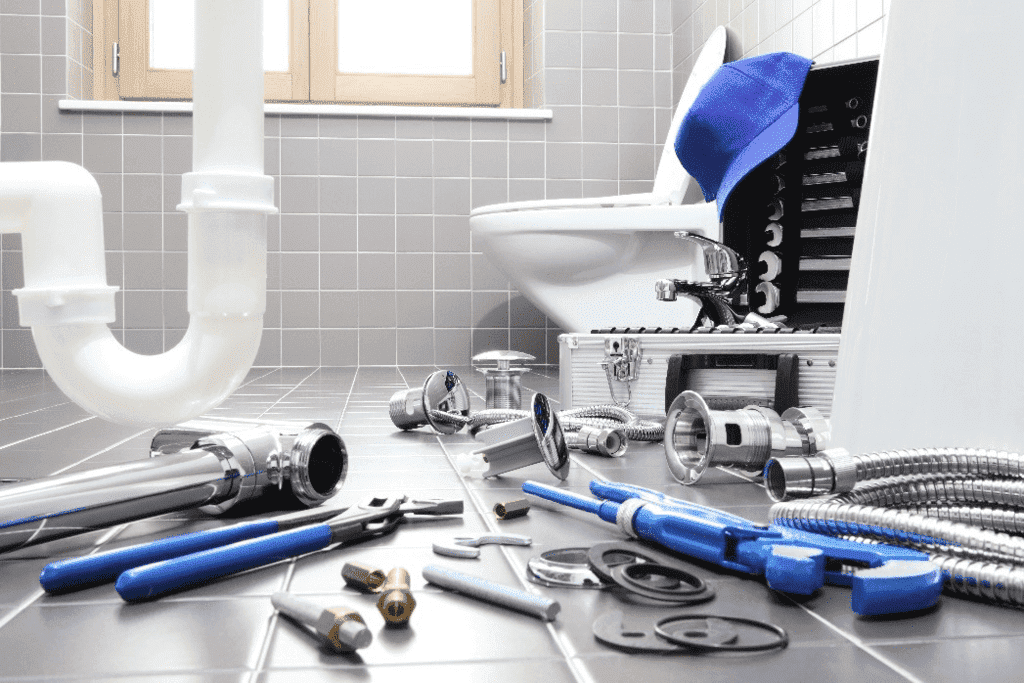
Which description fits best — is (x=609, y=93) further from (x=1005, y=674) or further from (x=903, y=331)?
(x=1005, y=674)

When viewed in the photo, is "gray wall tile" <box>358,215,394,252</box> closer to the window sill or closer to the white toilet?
the window sill

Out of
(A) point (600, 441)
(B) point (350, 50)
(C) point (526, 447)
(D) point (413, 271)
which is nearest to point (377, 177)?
(D) point (413, 271)

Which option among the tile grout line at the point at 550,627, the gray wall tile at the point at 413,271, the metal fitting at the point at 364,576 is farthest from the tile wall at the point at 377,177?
the metal fitting at the point at 364,576

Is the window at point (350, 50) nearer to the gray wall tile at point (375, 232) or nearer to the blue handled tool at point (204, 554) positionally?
the gray wall tile at point (375, 232)

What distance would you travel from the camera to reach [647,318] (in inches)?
94.7

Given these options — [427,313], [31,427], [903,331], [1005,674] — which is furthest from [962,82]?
[427,313]

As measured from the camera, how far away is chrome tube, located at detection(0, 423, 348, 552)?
69 centimetres

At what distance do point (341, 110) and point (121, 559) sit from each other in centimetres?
274

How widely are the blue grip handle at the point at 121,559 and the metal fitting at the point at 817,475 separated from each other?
426 millimetres

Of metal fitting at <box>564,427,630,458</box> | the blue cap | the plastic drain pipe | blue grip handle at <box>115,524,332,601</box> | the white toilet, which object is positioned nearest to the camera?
blue grip handle at <box>115,524,332,601</box>

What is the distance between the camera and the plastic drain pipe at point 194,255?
0.69 meters

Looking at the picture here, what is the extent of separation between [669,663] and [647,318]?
1.96 m

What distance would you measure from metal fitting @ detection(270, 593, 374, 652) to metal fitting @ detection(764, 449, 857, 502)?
1.30 ft

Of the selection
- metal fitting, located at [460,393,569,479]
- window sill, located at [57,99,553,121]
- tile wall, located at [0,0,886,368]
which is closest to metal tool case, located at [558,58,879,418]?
metal fitting, located at [460,393,569,479]
